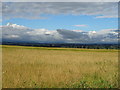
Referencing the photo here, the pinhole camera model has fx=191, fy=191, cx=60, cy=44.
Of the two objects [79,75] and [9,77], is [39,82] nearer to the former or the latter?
[9,77]

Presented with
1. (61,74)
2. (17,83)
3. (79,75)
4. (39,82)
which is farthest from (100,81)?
(17,83)

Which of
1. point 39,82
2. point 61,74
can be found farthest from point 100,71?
point 39,82

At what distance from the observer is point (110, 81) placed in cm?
728

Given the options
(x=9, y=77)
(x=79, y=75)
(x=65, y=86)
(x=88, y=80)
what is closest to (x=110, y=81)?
(x=88, y=80)

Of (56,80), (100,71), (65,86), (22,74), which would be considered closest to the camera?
(65,86)

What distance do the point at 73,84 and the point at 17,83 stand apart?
6.60ft

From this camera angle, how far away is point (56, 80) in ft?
23.6

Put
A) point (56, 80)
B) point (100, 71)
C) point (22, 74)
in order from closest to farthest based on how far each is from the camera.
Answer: point (56, 80), point (22, 74), point (100, 71)

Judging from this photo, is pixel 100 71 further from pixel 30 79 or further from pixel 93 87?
pixel 30 79

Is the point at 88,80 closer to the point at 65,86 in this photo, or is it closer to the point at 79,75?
the point at 79,75

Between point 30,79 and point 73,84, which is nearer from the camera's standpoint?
point 73,84

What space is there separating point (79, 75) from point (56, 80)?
4.07 feet

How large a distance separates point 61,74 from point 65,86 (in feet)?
4.02

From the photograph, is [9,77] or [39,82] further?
[9,77]
